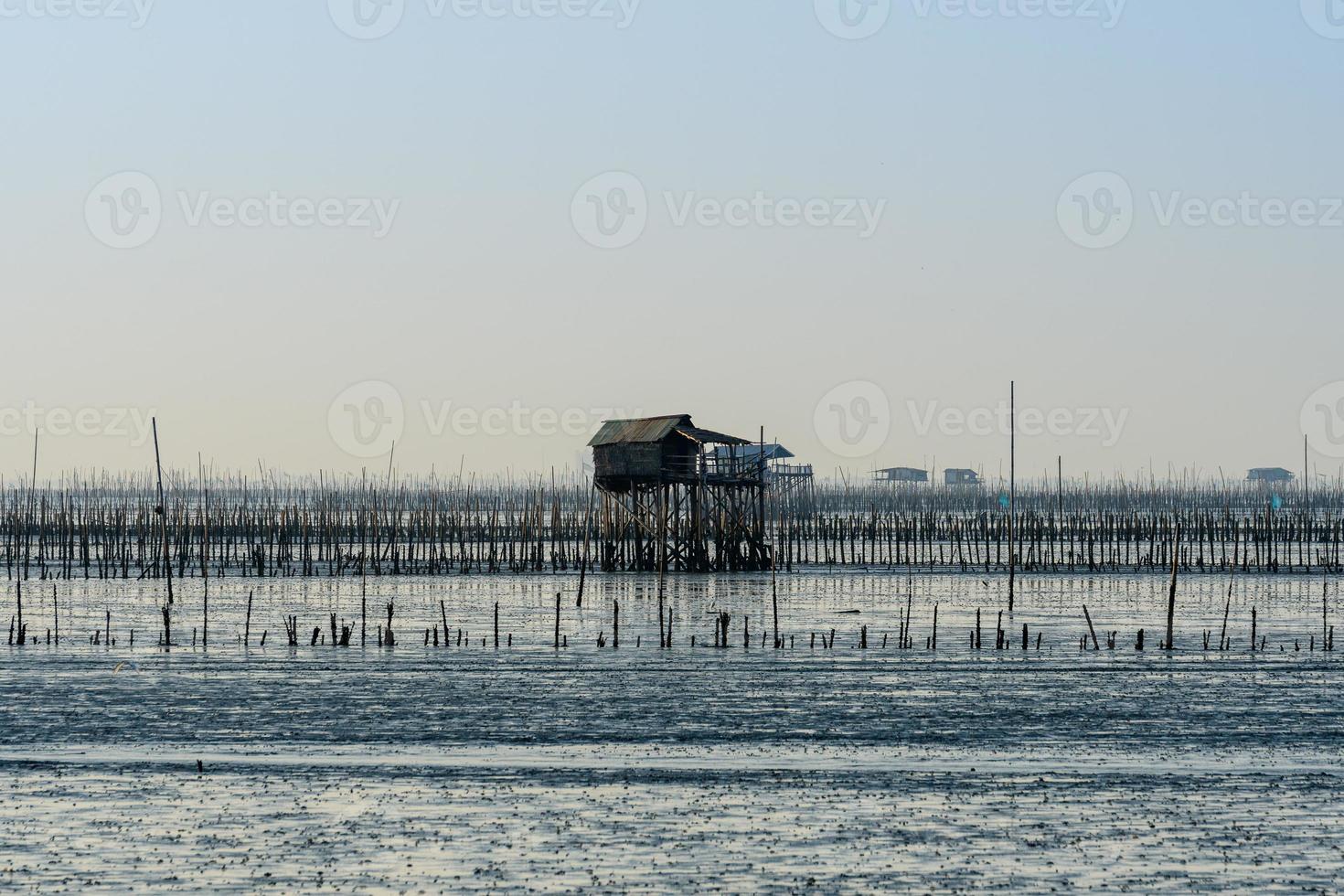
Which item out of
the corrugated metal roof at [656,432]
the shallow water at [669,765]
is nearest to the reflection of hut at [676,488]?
the corrugated metal roof at [656,432]

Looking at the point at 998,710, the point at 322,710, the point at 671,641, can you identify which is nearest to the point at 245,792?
the point at 322,710

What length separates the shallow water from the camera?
1091 cm

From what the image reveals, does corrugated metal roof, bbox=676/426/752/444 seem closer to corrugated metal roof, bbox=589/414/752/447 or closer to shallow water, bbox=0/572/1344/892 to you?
corrugated metal roof, bbox=589/414/752/447

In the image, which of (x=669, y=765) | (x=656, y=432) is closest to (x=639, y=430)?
(x=656, y=432)

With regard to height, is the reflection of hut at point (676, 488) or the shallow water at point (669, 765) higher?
the reflection of hut at point (676, 488)

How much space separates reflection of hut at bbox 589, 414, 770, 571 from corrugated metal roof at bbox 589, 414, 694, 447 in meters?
0.03

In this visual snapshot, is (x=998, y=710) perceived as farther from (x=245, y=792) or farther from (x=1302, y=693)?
(x=245, y=792)

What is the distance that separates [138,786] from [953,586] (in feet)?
106

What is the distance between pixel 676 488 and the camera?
49469mm

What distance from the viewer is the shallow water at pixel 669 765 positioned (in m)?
10.9

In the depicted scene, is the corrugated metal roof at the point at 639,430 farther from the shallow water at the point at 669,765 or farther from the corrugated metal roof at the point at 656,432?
the shallow water at the point at 669,765

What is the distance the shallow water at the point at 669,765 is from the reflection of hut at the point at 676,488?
20501 millimetres

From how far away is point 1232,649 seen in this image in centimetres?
2495

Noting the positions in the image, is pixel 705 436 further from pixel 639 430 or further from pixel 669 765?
pixel 669 765
